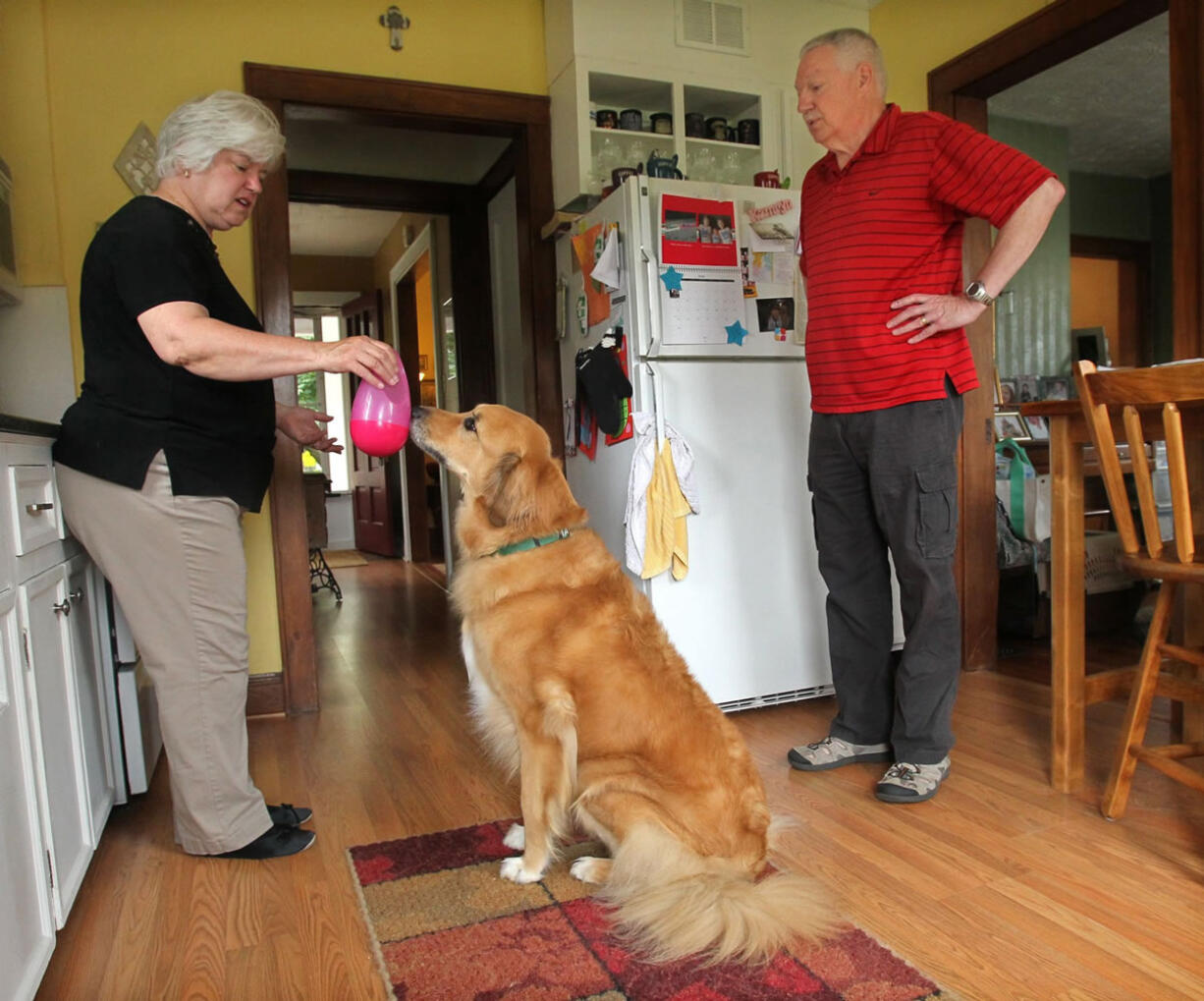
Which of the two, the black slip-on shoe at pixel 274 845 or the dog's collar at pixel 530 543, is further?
the black slip-on shoe at pixel 274 845

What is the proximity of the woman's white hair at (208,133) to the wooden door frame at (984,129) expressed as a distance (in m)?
2.19

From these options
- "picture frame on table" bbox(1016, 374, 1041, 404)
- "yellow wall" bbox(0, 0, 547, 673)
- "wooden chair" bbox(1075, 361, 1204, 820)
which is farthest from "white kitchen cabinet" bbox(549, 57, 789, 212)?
"picture frame on table" bbox(1016, 374, 1041, 404)

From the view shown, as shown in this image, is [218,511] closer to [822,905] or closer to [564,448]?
[822,905]

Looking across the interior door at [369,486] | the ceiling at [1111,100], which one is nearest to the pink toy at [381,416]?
the ceiling at [1111,100]

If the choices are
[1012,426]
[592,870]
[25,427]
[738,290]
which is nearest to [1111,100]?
[1012,426]

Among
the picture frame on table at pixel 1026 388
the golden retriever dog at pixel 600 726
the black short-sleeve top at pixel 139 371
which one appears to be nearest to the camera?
the golden retriever dog at pixel 600 726

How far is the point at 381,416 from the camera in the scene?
1753mm

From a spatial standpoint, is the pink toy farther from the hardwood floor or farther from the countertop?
the hardwood floor

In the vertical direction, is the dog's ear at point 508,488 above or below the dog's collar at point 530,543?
above

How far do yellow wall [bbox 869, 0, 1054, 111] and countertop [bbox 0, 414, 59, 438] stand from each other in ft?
9.53

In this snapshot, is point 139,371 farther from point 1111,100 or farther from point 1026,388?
point 1111,100

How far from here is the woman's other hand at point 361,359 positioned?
1.58m

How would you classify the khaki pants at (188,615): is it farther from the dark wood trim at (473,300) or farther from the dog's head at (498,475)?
the dark wood trim at (473,300)

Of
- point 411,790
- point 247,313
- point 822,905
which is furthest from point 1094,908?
point 247,313
